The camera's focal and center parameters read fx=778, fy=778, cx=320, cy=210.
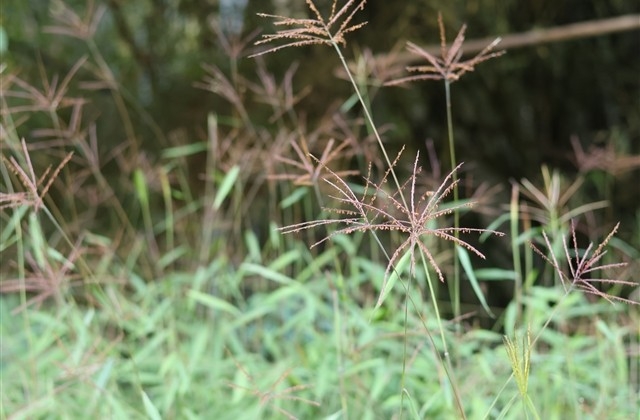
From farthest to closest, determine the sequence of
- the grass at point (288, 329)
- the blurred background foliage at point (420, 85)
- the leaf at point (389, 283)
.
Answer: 1. the blurred background foliage at point (420, 85)
2. the grass at point (288, 329)
3. the leaf at point (389, 283)

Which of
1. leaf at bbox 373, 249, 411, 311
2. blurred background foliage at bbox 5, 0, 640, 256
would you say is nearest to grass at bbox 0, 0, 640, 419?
leaf at bbox 373, 249, 411, 311

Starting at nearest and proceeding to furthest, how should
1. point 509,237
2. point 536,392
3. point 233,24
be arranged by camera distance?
point 536,392, point 509,237, point 233,24

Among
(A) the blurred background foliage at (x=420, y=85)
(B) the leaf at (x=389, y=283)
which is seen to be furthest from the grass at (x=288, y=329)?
(A) the blurred background foliage at (x=420, y=85)

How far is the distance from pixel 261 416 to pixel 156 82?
Answer: 69.8 inches

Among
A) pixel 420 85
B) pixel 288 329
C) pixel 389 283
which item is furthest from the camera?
pixel 420 85

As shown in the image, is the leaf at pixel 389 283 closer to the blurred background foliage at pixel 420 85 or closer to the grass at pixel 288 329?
the grass at pixel 288 329

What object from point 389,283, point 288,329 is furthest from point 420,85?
point 389,283

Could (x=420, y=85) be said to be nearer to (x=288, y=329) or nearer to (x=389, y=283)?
(x=288, y=329)

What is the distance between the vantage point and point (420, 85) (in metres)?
2.90

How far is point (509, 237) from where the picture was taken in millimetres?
2717

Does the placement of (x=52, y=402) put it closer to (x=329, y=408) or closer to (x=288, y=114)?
(x=329, y=408)

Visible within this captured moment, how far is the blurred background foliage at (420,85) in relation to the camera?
2.87 meters

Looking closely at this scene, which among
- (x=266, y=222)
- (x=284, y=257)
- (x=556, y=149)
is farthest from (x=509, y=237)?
(x=284, y=257)

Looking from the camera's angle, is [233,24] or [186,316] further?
[233,24]
